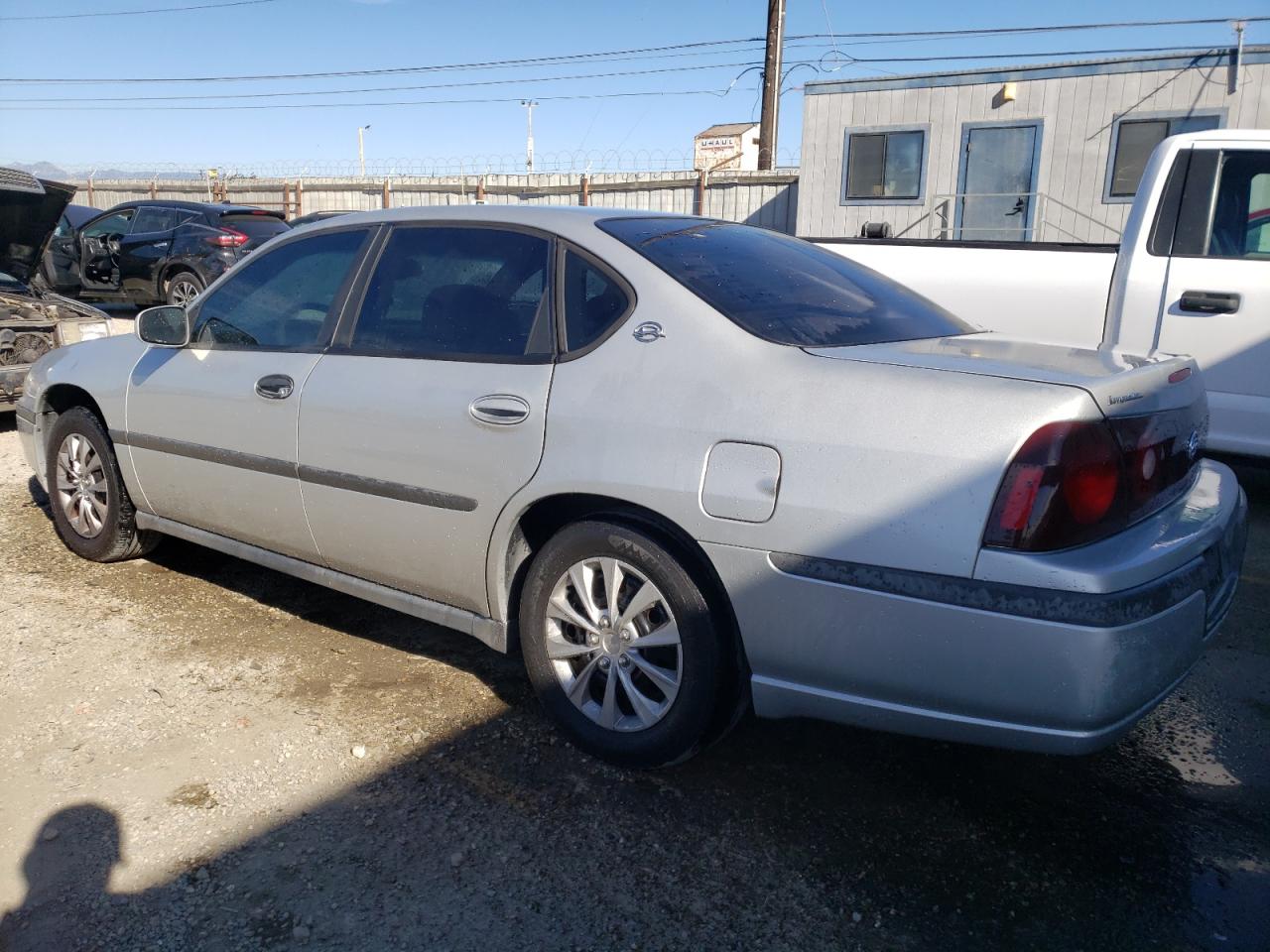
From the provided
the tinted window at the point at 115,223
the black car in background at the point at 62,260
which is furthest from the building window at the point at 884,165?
the black car in background at the point at 62,260

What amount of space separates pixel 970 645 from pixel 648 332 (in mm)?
1196

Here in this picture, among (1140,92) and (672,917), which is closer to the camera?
(672,917)

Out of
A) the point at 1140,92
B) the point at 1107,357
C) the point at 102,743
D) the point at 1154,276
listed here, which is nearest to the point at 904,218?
the point at 1140,92

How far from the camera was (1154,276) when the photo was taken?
5438mm

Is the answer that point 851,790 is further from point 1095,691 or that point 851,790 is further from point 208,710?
point 208,710

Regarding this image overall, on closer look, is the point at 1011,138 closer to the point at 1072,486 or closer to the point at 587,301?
the point at 587,301

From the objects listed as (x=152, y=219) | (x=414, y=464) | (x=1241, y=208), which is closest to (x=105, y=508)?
(x=414, y=464)

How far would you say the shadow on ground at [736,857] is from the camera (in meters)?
2.29

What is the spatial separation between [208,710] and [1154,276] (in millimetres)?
4995

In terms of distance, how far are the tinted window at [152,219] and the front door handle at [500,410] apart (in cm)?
1194

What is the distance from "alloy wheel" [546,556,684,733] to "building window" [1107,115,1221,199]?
Result: 1360 centimetres

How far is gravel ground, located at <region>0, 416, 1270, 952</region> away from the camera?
2314mm

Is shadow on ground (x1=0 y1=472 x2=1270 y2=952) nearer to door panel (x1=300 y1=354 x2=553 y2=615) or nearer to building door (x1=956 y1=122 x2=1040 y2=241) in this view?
door panel (x1=300 y1=354 x2=553 y2=615)

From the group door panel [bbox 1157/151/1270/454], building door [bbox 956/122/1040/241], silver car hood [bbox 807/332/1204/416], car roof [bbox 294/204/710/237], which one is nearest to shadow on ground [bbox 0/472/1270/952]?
silver car hood [bbox 807/332/1204/416]
